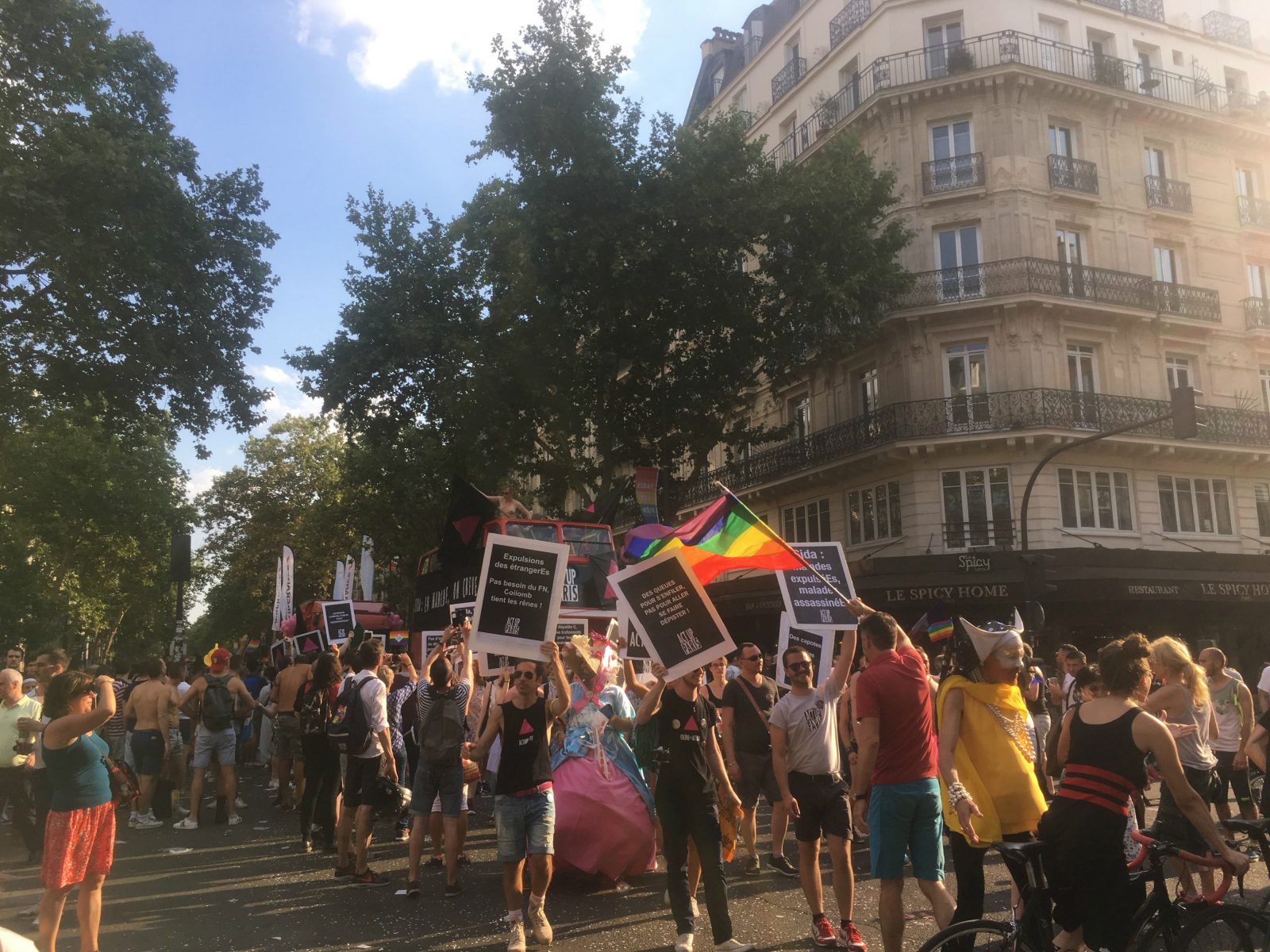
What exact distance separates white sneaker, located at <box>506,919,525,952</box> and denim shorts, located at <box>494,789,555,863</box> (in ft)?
1.22

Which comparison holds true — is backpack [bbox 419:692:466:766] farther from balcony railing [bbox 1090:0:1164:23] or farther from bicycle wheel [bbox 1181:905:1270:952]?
balcony railing [bbox 1090:0:1164:23]

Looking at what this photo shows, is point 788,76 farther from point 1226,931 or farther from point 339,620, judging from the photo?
point 1226,931

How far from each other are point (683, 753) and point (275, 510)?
52729mm

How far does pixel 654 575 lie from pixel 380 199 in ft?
73.7

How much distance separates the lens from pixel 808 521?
30.2 metres

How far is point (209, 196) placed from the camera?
71.9ft

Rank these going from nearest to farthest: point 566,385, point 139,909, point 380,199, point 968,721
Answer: point 968,721
point 139,909
point 566,385
point 380,199

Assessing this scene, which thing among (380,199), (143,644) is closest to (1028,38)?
(380,199)

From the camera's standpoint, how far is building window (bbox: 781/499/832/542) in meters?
29.5

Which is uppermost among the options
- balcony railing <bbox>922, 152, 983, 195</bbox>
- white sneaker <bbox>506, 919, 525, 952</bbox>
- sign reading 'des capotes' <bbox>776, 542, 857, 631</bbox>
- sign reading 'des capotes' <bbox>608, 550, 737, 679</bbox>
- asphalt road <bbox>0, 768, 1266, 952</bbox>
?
balcony railing <bbox>922, 152, 983, 195</bbox>

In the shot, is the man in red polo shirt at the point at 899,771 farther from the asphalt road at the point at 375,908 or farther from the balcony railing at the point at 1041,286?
the balcony railing at the point at 1041,286

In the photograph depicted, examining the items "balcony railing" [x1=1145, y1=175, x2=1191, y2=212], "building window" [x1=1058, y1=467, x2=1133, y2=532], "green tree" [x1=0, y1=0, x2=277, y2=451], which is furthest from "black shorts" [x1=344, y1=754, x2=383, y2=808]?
"balcony railing" [x1=1145, y1=175, x2=1191, y2=212]

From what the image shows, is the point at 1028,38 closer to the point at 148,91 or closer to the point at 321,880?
the point at 148,91

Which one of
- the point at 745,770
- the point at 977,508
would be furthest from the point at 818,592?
the point at 977,508
